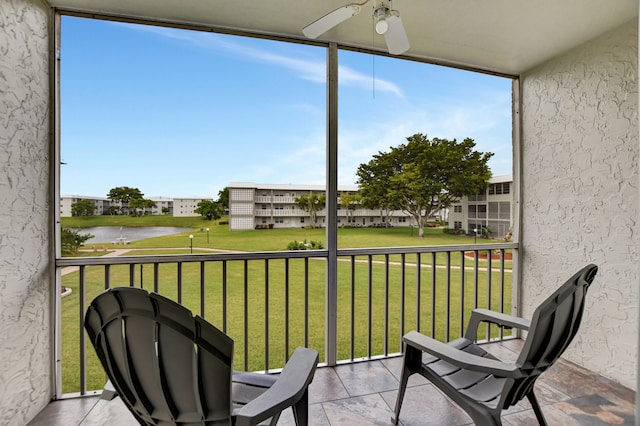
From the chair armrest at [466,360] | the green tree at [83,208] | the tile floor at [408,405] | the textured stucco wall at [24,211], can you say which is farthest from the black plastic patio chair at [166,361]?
the green tree at [83,208]

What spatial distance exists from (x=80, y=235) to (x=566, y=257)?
3.89 meters

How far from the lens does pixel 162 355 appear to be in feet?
3.32

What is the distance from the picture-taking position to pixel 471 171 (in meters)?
2.94

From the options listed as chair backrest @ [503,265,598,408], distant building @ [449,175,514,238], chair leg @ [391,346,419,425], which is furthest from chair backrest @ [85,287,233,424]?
distant building @ [449,175,514,238]

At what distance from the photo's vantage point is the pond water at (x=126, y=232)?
7.21 ft

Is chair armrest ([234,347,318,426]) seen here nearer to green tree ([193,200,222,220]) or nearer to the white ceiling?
green tree ([193,200,222,220])

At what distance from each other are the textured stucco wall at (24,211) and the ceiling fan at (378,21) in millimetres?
1671

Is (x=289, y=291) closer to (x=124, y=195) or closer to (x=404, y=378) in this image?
(x=404, y=378)

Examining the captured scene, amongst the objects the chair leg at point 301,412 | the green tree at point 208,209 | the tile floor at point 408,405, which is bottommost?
the tile floor at point 408,405

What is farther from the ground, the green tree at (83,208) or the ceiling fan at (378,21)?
the ceiling fan at (378,21)

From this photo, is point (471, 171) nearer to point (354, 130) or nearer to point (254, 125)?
point (354, 130)

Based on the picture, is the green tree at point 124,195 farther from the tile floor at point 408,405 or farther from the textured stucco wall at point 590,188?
the textured stucco wall at point 590,188

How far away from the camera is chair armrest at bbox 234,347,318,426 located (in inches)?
40.4

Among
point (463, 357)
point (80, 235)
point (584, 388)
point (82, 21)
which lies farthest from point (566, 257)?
point (82, 21)
